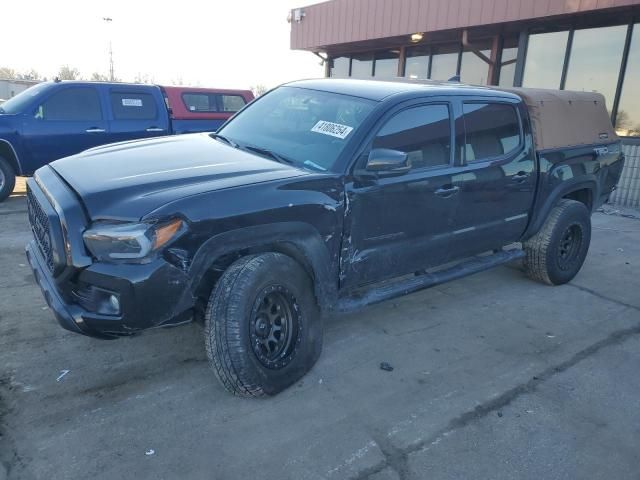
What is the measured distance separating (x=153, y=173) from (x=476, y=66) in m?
11.3

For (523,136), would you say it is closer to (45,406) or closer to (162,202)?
(162,202)

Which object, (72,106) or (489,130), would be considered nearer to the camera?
(489,130)

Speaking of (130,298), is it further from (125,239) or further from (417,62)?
(417,62)

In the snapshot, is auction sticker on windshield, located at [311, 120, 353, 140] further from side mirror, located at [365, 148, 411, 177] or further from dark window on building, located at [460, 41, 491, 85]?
dark window on building, located at [460, 41, 491, 85]

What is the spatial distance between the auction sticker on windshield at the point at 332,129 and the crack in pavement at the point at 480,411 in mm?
1901

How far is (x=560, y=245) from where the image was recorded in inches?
202

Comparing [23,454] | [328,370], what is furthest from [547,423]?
[23,454]

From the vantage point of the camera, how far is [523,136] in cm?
455

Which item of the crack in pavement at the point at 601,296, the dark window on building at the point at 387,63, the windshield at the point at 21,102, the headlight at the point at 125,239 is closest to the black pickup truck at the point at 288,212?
the headlight at the point at 125,239

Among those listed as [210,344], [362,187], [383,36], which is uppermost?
[383,36]

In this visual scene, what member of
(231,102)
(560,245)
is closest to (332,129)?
(560,245)

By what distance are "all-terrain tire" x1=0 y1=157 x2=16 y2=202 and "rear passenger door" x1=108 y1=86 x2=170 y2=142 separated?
5.15ft

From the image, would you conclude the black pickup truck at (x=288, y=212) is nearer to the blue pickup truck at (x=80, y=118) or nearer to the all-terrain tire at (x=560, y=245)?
the all-terrain tire at (x=560, y=245)

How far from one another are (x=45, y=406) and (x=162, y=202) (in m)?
1.37
